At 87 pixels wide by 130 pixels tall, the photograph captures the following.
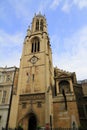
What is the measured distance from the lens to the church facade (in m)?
24.2

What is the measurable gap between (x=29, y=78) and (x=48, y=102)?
23.8 ft

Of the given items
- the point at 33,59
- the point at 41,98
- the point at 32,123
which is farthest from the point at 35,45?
the point at 32,123

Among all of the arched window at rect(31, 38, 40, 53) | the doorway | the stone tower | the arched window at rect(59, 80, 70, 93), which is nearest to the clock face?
the stone tower

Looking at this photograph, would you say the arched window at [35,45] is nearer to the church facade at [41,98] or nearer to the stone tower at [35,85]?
the stone tower at [35,85]

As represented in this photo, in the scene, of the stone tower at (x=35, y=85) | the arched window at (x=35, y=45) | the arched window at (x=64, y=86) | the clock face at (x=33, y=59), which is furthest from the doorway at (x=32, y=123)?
the arched window at (x=35, y=45)

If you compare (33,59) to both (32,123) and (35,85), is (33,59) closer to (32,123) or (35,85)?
(35,85)

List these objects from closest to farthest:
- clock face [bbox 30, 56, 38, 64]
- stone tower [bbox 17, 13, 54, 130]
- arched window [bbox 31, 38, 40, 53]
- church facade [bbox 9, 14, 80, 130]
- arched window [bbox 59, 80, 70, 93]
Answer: church facade [bbox 9, 14, 80, 130] < stone tower [bbox 17, 13, 54, 130] < arched window [bbox 59, 80, 70, 93] < clock face [bbox 30, 56, 38, 64] < arched window [bbox 31, 38, 40, 53]

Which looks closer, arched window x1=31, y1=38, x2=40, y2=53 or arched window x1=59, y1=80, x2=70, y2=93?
arched window x1=59, y1=80, x2=70, y2=93

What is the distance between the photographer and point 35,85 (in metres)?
28.3

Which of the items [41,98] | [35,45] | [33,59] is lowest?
[41,98]

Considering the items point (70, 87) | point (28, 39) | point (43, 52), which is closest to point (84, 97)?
point (70, 87)

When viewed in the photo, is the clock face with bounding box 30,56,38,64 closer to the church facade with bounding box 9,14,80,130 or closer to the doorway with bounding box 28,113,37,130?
the church facade with bounding box 9,14,80,130

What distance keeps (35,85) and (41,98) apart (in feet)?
10.5

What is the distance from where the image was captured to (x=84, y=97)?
3025 centimetres
